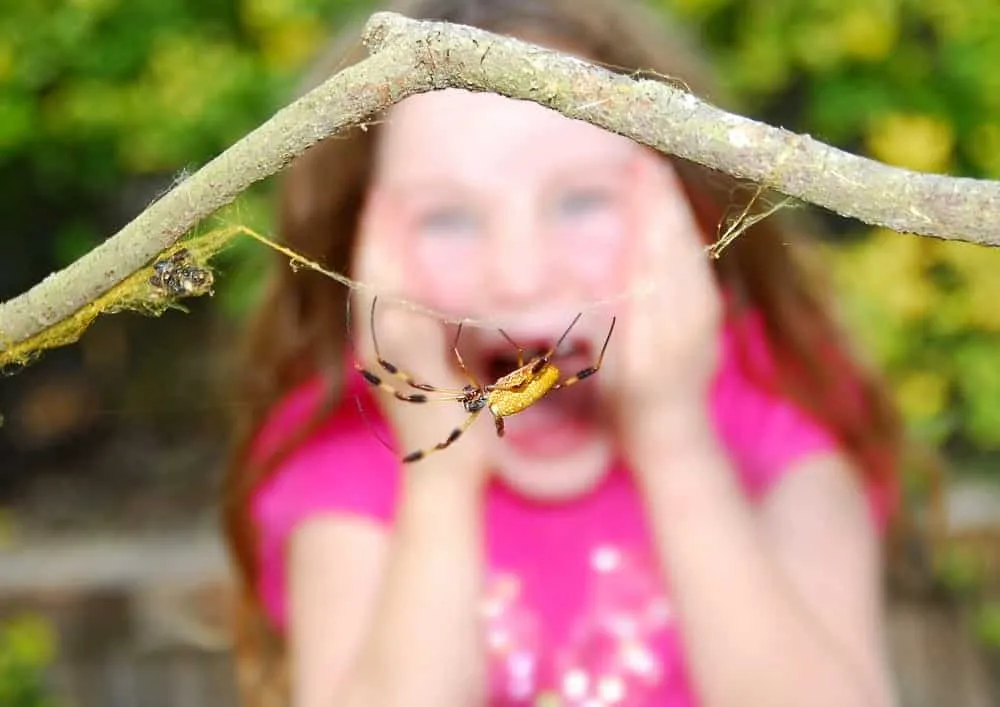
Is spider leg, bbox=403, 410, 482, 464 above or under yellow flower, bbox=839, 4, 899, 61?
under

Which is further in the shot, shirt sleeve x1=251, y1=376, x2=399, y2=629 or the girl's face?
shirt sleeve x1=251, y1=376, x2=399, y2=629

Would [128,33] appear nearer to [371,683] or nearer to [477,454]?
[477,454]

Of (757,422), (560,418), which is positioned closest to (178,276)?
(560,418)

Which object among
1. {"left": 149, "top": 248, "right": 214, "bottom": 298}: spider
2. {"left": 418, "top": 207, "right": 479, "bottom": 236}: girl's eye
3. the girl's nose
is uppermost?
{"left": 418, "top": 207, "right": 479, "bottom": 236}: girl's eye

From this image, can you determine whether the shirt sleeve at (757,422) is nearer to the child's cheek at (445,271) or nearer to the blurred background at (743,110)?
the blurred background at (743,110)

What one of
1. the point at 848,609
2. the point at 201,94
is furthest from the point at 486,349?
the point at 201,94

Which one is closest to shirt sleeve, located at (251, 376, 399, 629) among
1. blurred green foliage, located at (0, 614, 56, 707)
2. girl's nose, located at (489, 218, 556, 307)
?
girl's nose, located at (489, 218, 556, 307)

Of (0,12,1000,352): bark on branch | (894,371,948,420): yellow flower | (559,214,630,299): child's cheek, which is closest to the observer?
(0,12,1000,352): bark on branch

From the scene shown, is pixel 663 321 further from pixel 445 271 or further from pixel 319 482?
pixel 319 482

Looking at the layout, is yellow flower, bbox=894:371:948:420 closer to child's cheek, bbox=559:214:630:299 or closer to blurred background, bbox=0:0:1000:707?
blurred background, bbox=0:0:1000:707
